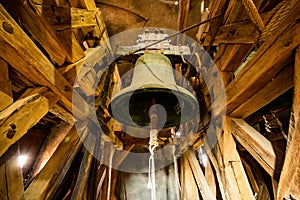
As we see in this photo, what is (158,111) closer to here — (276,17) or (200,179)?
(200,179)

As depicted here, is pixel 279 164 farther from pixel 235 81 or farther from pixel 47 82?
pixel 47 82

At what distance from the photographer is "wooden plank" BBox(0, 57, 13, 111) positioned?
1064 millimetres

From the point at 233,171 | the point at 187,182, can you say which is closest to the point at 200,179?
the point at 187,182

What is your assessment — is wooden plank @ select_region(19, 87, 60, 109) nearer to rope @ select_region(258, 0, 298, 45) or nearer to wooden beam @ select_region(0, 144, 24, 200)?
wooden beam @ select_region(0, 144, 24, 200)

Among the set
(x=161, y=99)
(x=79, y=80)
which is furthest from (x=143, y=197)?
(x=79, y=80)

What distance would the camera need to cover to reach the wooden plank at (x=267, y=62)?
1034mm

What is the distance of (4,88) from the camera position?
3.55 ft

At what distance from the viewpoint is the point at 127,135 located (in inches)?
116

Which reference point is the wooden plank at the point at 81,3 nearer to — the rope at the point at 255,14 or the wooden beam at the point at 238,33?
the wooden beam at the point at 238,33

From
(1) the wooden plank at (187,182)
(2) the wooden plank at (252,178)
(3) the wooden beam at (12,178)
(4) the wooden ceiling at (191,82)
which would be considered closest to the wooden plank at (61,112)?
(4) the wooden ceiling at (191,82)

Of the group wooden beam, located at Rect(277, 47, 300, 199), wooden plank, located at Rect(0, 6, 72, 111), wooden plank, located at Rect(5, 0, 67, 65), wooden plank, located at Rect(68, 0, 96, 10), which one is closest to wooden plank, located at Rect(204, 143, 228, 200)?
wooden beam, located at Rect(277, 47, 300, 199)

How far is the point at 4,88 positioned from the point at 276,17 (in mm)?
1375

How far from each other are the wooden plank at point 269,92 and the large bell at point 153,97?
0.97ft

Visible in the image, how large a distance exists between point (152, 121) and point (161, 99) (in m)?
0.29
